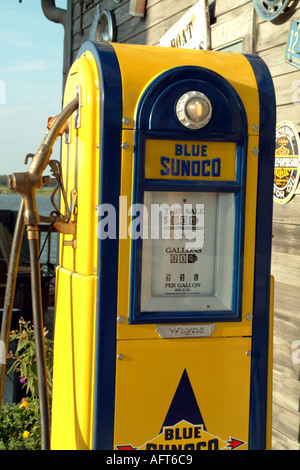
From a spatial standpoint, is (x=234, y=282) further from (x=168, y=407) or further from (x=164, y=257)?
(x=168, y=407)

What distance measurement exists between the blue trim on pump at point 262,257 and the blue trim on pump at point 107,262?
511 mm

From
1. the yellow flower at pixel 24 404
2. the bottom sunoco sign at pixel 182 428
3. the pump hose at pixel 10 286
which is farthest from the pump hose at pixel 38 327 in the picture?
the yellow flower at pixel 24 404

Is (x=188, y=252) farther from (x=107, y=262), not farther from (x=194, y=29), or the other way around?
(x=194, y=29)

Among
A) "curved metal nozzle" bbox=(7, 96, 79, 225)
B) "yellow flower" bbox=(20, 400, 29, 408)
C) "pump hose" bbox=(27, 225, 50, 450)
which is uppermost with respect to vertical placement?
"curved metal nozzle" bbox=(7, 96, 79, 225)

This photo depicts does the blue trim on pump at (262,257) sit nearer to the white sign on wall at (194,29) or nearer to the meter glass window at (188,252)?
the meter glass window at (188,252)

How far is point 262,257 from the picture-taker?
2.15m

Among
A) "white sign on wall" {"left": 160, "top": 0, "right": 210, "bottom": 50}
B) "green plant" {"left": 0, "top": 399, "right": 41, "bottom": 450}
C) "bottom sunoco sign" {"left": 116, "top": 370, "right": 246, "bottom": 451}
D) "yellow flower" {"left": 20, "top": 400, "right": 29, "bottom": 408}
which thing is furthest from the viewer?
"white sign on wall" {"left": 160, "top": 0, "right": 210, "bottom": 50}

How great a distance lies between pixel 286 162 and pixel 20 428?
1934mm

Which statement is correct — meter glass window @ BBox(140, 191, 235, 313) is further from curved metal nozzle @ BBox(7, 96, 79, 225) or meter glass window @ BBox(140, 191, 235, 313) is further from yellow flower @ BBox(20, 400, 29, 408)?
yellow flower @ BBox(20, 400, 29, 408)

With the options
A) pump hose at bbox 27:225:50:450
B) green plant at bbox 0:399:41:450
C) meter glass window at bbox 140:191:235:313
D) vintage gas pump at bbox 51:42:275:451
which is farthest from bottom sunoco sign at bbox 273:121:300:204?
green plant at bbox 0:399:41:450

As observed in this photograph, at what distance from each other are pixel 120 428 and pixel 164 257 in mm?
604

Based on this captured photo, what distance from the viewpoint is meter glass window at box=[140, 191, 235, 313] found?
207 centimetres

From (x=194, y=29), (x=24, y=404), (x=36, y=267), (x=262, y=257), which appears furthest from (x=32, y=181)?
(x=194, y=29)

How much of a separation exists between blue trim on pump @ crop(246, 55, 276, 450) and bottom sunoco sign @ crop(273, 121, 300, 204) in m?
0.70
